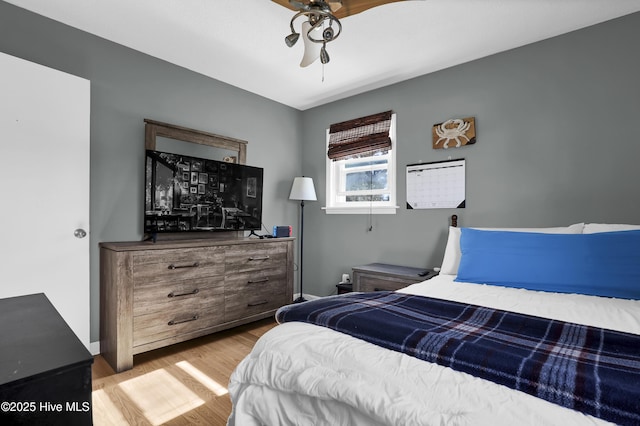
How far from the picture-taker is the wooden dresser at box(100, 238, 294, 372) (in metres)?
2.21

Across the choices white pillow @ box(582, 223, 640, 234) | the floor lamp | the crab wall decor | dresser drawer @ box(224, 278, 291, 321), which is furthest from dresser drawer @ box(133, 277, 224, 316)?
white pillow @ box(582, 223, 640, 234)

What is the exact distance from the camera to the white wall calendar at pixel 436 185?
9.33 feet

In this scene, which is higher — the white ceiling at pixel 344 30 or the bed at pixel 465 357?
the white ceiling at pixel 344 30

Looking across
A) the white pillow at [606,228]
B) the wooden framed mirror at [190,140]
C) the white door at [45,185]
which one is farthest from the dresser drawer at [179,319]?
the white pillow at [606,228]

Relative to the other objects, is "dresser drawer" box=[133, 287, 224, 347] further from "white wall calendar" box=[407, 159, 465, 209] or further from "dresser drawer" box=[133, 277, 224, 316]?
"white wall calendar" box=[407, 159, 465, 209]

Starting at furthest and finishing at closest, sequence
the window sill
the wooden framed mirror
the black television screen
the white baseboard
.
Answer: the window sill → the wooden framed mirror → the black television screen → the white baseboard

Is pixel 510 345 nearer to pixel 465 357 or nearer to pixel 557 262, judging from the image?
pixel 465 357

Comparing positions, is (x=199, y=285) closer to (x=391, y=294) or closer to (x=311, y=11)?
(x=391, y=294)

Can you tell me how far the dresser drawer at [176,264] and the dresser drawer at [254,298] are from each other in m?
0.28

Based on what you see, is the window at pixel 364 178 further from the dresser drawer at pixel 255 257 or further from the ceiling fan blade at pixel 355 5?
the ceiling fan blade at pixel 355 5

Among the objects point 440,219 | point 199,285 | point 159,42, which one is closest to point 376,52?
point 440,219

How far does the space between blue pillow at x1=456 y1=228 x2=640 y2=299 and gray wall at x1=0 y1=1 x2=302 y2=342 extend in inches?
105

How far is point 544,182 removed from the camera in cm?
244

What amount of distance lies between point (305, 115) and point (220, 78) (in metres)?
1.24
